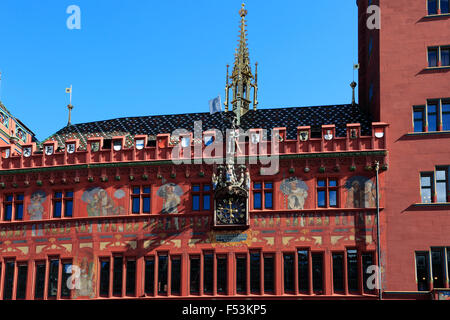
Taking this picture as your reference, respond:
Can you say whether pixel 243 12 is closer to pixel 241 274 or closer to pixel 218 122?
pixel 218 122

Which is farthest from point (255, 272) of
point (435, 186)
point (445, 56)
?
point (445, 56)

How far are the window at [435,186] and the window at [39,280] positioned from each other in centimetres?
2151

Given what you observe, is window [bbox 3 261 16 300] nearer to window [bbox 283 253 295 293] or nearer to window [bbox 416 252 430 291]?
window [bbox 283 253 295 293]

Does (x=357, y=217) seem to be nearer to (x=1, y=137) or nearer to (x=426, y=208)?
(x=426, y=208)

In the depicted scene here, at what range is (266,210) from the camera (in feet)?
144

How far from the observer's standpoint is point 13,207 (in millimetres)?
47281

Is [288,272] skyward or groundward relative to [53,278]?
skyward

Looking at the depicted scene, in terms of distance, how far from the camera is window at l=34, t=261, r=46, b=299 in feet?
149

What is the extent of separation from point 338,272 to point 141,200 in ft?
38.4

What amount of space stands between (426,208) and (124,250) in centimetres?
1657

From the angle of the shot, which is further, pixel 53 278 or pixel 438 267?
pixel 53 278

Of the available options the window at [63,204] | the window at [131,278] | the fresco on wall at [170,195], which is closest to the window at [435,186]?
the fresco on wall at [170,195]
